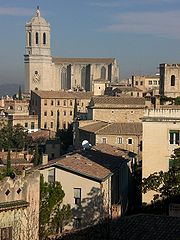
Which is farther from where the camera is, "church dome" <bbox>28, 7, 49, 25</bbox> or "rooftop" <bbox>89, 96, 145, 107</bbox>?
"church dome" <bbox>28, 7, 49, 25</bbox>

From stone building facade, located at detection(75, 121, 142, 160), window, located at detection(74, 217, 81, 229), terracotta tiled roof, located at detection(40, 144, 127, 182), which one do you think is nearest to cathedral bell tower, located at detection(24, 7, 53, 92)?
stone building facade, located at detection(75, 121, 142, 160)

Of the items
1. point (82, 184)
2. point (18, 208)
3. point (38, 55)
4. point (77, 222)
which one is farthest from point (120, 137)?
point (38, 55)

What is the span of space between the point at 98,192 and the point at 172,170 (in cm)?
324

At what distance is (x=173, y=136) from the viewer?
29.1m

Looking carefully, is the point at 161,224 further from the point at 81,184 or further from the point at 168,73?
the point at 168,73

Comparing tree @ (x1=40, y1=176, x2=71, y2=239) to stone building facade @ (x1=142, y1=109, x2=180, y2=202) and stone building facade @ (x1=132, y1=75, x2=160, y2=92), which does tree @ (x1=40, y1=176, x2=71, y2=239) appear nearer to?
stone building facade @ (x1=142, y1=109, x2=180, y2=202)

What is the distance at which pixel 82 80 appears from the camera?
6309 inches

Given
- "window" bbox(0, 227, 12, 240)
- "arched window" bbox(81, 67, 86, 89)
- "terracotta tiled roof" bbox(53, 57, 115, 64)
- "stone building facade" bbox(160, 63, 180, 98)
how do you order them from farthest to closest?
"terracotta tiled roof" bbox(53, 57, 115, 64) → "arched window" bbox(81, 67, 86, 89) → "stone building facade" bbox(160, 63, 180, 98) → "window" bbox(0, 227, 12, 240)

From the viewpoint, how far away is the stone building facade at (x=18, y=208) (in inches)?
639

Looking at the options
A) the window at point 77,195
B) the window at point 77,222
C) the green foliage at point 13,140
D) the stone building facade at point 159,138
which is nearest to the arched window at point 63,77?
the green foliage at point 13,140

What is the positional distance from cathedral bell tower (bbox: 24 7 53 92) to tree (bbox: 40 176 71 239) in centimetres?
11902

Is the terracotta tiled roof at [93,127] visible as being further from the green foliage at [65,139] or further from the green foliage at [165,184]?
the green foliage at [165,184]

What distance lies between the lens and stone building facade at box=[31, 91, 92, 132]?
9369 cm

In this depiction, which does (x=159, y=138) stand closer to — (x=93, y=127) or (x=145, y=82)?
(x=93, y=127)
